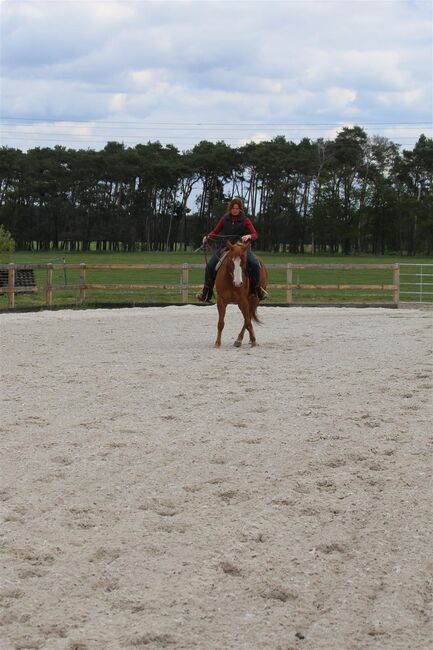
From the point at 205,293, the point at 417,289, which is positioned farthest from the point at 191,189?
the point at 205,293

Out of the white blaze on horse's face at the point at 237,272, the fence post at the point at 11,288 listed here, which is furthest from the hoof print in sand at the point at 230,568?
the fence post at the point at 11,288

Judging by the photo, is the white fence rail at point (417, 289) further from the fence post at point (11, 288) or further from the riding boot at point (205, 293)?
the riding boot at point (205, 293)

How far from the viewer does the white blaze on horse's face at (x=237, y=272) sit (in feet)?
39.9

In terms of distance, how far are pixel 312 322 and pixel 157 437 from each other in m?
10.4

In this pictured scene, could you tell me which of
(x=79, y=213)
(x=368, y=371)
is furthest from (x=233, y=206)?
(x=79, y=213)

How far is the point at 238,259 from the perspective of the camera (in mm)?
12219

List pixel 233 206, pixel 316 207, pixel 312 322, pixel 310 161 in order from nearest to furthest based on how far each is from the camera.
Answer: pixel 233 206, pixel 312 322, pixel 316 207, pixel 310 161

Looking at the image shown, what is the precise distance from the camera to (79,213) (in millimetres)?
93500

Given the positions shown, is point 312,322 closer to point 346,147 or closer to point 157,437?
point 157,437

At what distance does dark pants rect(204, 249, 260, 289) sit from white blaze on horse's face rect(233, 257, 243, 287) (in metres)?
0.33

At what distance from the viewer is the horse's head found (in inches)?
479

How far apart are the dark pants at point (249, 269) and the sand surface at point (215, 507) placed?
7.83 ft

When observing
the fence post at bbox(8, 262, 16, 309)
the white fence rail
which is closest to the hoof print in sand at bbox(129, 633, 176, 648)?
the fence post at bbox(8, 262, 16, 309)

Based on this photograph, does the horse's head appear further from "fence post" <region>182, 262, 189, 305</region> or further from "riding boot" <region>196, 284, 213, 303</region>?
"fence post" <region>182, 262, 189, 305</region>
